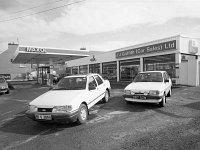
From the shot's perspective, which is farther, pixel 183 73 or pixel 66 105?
pixel 183 73

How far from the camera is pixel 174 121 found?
557 cm

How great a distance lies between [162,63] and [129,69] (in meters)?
5.01

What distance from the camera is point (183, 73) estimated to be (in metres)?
15.2

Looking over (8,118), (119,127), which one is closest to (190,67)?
(119,127)

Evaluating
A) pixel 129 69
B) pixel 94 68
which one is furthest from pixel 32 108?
pixel 94 68

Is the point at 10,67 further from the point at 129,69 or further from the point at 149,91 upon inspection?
the point at 149,91

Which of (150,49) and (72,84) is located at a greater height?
(150,49)

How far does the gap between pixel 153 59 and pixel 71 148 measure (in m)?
15.6

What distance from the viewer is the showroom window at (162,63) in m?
16.0

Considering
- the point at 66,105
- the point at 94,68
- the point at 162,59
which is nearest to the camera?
the point at 66,105

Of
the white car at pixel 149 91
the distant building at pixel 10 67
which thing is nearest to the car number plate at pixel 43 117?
the white car at pixel 149 91

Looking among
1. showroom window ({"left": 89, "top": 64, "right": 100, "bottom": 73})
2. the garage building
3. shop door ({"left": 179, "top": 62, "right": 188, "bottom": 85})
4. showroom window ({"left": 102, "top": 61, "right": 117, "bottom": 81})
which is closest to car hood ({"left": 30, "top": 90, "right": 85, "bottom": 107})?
shop door ({"left": 179, "top": 62, "right": 188, "bottom": 85})

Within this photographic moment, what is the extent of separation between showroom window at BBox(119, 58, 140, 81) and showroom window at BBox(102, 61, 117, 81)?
1.38 meters

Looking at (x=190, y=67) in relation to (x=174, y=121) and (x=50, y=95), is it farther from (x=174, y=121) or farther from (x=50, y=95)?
(x=50, y=95)
